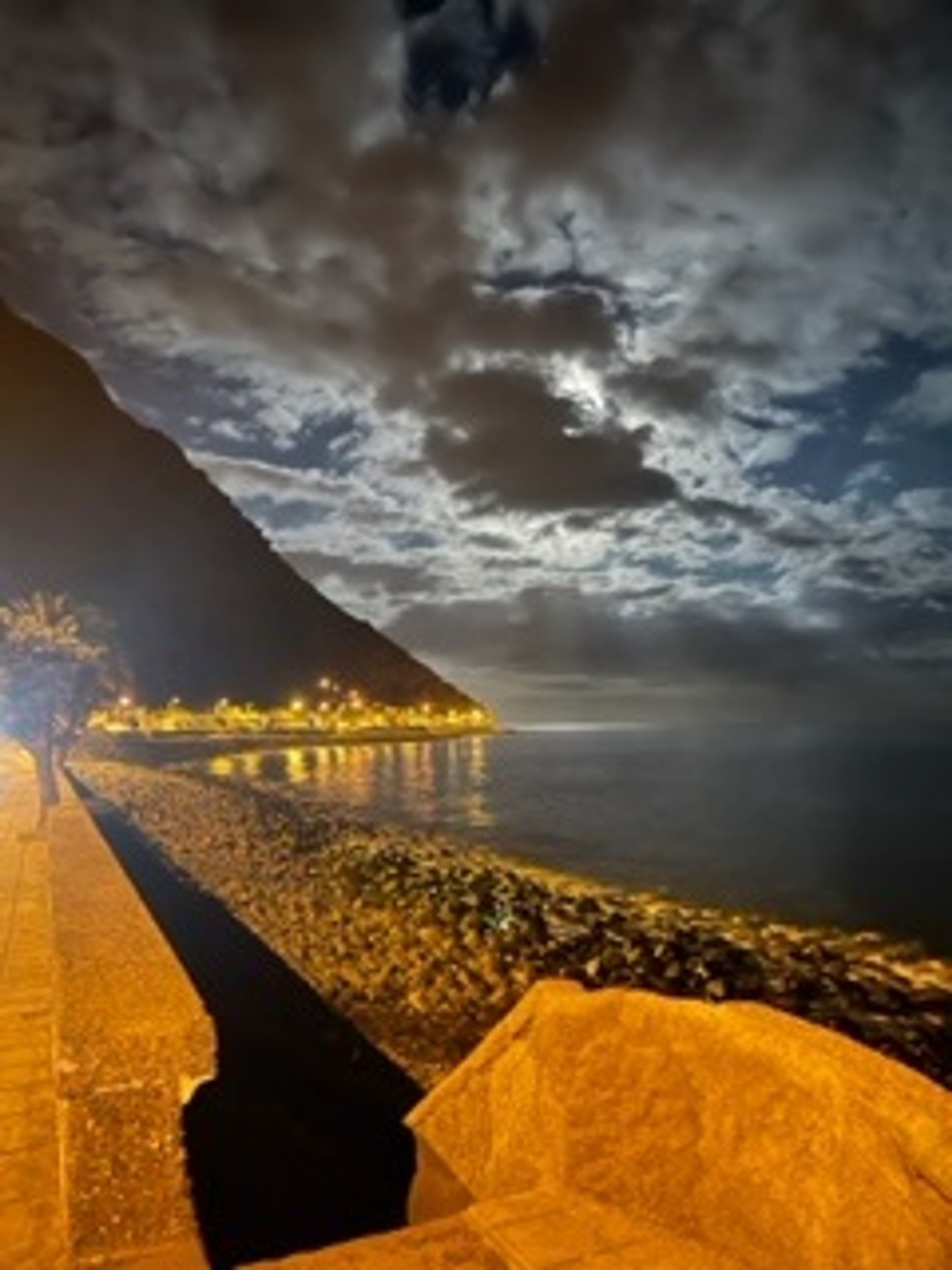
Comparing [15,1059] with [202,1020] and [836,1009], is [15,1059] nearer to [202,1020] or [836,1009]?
[202,1020]

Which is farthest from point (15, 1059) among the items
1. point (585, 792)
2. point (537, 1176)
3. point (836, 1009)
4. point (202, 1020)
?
point (585, 792)

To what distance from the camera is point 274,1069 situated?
13320mm

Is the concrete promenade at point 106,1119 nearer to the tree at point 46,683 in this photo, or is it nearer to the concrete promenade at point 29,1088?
the concrete promenade at point 29,1088

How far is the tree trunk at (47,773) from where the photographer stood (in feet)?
76.8

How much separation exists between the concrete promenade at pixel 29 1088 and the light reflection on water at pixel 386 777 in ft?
135

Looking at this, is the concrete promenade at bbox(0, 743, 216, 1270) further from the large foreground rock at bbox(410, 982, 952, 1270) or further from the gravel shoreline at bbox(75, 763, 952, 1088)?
the gravel shoreline at bbox(75, 763, 952, 1088)

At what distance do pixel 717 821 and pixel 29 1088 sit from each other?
5518cm

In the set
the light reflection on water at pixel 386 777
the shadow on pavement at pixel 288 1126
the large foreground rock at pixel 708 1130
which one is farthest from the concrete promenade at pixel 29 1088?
the light reflection on water at pixel 386 777

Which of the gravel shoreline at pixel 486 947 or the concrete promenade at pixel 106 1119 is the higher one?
the concrete promenade at pixel 106 1119

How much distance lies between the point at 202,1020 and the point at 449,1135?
2071 millimetres

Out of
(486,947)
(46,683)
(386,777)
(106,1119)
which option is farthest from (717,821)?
(106,1119)

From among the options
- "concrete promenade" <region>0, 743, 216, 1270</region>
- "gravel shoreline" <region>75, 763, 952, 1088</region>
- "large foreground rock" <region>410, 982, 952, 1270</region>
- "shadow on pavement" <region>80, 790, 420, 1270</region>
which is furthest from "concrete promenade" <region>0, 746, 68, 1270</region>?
"gravel shoreline" <region>75, 763, 952, 1088</region>

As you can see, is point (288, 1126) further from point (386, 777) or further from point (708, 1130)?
point (386, 777)

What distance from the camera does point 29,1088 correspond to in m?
7.19
